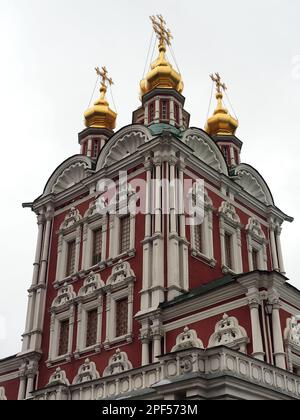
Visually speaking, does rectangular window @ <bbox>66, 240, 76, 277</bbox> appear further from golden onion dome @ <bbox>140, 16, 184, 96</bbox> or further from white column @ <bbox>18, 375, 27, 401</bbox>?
golden onion dome @ <bbox>140, 16, 184, 96</bbox>

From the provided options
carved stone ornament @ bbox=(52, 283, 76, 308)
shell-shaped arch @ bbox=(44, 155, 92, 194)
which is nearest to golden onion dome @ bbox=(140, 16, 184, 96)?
shell-shaped arch @ bbox=(44, 155, 92, 194)

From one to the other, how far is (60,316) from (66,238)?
3510 millimetres

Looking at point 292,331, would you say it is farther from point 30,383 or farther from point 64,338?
point 30,383

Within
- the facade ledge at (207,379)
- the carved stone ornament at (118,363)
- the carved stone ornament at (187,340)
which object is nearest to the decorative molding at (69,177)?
the carved stone ornament at (118,363)

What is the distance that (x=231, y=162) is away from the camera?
98.9ft

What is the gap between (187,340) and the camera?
19000mm

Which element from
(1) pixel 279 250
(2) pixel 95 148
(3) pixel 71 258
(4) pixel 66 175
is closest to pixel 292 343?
(1) pixel 279 250

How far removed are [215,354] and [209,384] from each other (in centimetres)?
73

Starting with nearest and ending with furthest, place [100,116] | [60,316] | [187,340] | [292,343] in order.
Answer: [292,343] < [187,340] < [60,316] < [100,116]

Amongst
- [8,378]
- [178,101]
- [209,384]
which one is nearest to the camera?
A: [209,384]

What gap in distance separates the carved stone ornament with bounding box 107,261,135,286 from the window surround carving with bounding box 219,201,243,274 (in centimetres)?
379
